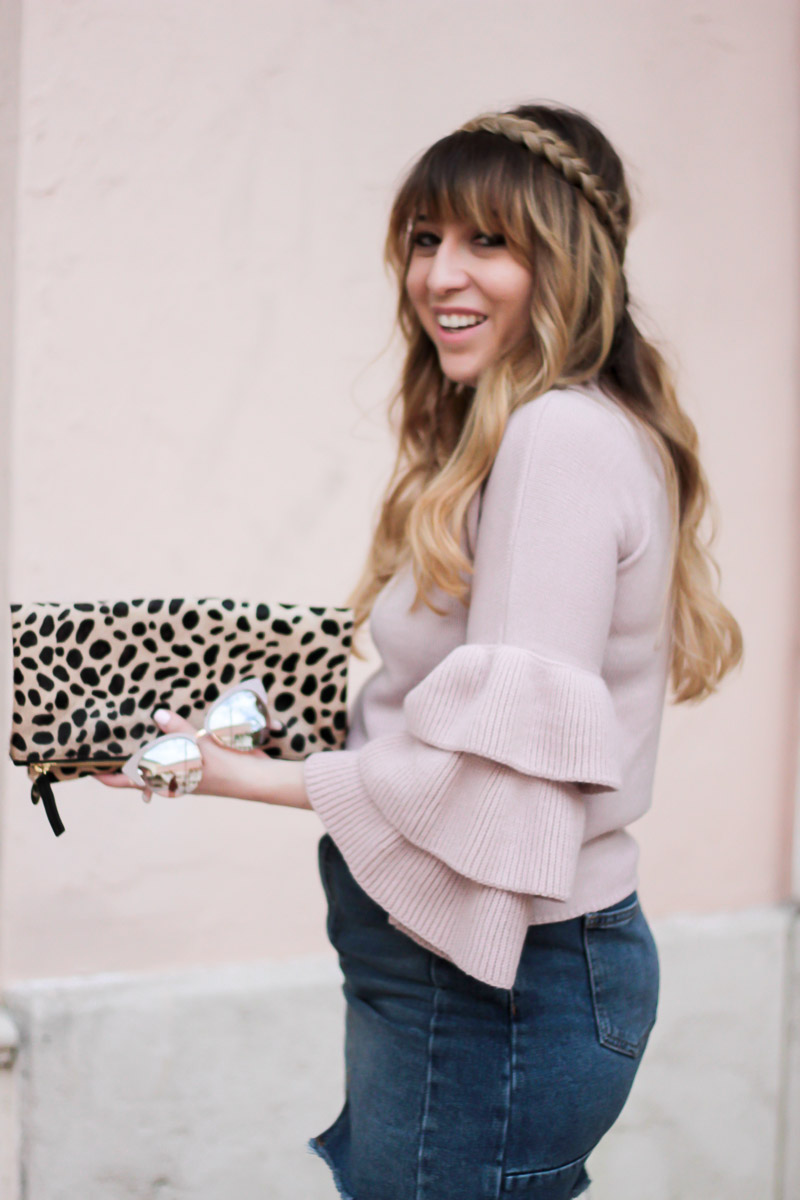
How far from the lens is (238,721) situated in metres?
1.32

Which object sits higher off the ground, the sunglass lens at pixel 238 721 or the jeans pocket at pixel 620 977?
the sunglass lens at pixel 238 721

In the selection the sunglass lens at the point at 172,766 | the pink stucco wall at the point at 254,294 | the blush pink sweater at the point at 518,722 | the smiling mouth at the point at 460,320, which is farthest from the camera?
the pink stucco wall at the point at 254,294

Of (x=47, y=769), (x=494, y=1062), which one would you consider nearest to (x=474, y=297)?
(x=47, y=769)

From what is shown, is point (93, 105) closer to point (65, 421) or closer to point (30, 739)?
point (65, 421)

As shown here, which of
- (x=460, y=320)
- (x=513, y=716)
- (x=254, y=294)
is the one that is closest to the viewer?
(x=513, y=716)

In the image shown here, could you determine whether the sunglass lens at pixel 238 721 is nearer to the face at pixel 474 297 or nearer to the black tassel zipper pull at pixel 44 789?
the black tassel zipper pull at pixel 44 789

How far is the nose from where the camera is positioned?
135cm

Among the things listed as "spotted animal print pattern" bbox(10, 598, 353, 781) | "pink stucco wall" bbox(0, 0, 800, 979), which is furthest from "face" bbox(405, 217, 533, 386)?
"pink stucco wall" bbox(0, 0, 800, 979)

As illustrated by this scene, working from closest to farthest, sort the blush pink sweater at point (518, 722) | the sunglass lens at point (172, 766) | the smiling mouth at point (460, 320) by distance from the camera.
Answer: the blush pink sweater at point (518, 722) → the sunglass lens at point (172, 766) → the smiling mouth at point (460, 320)

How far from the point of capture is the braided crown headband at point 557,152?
133 cm

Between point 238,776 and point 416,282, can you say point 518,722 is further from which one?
point 416,282

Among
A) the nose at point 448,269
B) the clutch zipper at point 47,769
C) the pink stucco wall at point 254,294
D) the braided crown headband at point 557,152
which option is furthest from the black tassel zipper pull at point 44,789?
the pink stucco wall at point 254,294

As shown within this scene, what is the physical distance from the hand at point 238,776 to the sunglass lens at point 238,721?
0.7 inches

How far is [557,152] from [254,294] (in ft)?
4.37
